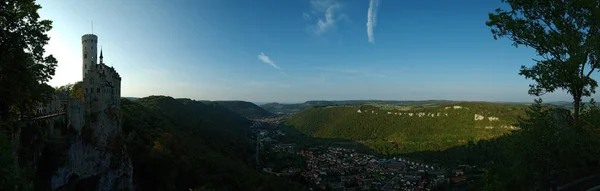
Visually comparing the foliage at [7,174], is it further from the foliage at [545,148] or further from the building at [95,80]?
the building at [95,80]

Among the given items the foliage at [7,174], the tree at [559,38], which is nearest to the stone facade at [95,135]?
the foliage at [7,174]

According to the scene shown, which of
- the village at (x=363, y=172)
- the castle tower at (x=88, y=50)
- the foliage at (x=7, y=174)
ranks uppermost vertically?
the castle tower at (x=88, y=50)

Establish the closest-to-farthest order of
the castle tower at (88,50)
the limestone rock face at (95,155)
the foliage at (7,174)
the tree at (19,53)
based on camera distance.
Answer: the foliage at (7,174) < the tree at (19,53) < the limestone rock face at (95,155) < the castle tower at (88,50)

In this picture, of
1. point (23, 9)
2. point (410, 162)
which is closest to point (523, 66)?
point (23, 9)

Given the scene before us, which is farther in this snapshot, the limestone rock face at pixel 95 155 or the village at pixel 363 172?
the village at pixel 363 172

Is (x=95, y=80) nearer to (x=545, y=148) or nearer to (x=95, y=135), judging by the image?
(x=95, y=135)

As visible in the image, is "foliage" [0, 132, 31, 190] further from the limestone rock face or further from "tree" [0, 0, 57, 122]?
the limestone rock face
